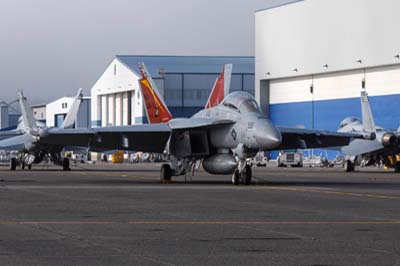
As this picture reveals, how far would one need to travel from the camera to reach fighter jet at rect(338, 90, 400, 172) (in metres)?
51.1

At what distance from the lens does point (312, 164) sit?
7994cm

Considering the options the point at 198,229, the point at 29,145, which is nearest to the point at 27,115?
the point at 29,145

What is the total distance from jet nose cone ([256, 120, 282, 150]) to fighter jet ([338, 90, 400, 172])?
20.8 meters

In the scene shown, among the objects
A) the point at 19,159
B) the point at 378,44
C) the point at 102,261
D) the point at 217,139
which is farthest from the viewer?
the point at 378,44

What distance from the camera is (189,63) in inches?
4360

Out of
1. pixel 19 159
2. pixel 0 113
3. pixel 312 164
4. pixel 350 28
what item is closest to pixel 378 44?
pixel 350 28

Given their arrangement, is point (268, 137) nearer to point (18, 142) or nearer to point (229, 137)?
point (229, 137)

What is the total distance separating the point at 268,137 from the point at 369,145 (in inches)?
968

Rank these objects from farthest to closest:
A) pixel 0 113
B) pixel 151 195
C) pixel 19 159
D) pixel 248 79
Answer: pixel 0 113, pixel 248 79, pixel 19 159, pixel 151 195

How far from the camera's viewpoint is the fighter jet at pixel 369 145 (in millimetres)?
51094

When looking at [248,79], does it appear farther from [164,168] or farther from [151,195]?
[151,195]

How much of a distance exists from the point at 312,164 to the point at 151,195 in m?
56.8

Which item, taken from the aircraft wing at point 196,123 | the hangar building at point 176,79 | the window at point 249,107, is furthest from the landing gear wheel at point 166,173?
the hangar building at point 176,79

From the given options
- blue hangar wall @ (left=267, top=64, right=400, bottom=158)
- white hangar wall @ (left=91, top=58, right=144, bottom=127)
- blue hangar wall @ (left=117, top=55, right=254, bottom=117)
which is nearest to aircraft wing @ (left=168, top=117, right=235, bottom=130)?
blue hangar wall @ (left=267, top=64, right=400, bottom=158)
